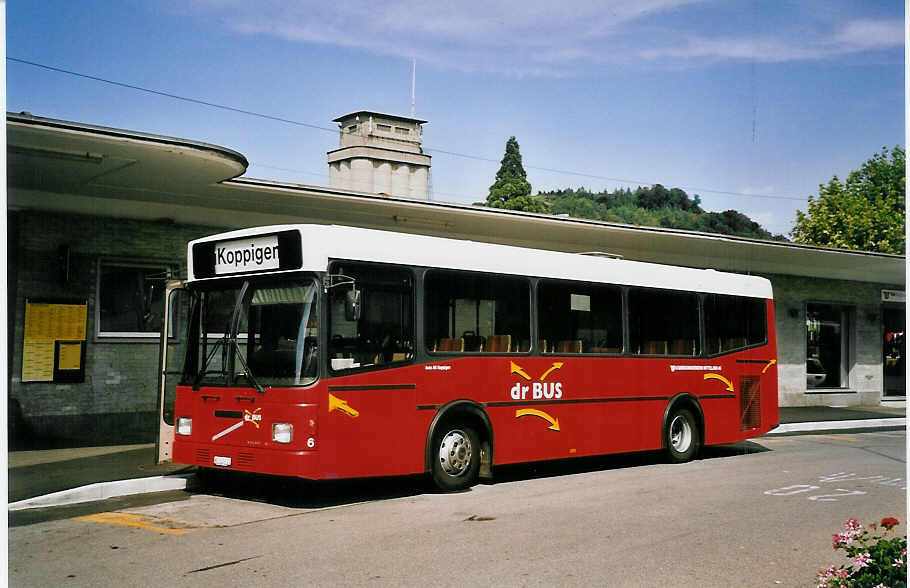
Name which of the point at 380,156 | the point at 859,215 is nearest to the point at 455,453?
the point at 380,156

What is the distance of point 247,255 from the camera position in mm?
11195

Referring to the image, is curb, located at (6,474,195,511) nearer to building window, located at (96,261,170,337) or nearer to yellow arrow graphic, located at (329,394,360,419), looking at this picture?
yellow arrow graphic, located at (329,394,360,419)

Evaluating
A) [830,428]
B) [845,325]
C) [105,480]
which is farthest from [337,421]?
[845,325]

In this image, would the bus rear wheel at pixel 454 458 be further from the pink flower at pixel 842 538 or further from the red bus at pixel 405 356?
the pink flower at pixel 842 538

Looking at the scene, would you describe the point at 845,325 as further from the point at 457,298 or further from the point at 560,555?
the point at 560,555

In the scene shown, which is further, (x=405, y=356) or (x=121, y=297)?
(x=121, y=297)

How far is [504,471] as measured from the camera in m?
14.3

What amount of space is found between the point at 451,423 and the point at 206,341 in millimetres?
3022

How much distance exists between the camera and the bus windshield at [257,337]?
10578 mm

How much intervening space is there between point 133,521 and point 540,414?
5.48 metres

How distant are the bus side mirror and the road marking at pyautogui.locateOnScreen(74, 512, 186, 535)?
2666 mm

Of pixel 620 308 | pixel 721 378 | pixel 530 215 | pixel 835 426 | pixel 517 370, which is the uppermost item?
pixel 530 215

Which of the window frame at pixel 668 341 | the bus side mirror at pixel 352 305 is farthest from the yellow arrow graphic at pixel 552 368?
the bus side mirror at pixel 352 305

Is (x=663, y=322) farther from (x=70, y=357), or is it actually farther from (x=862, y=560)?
(x=862, y=560)
